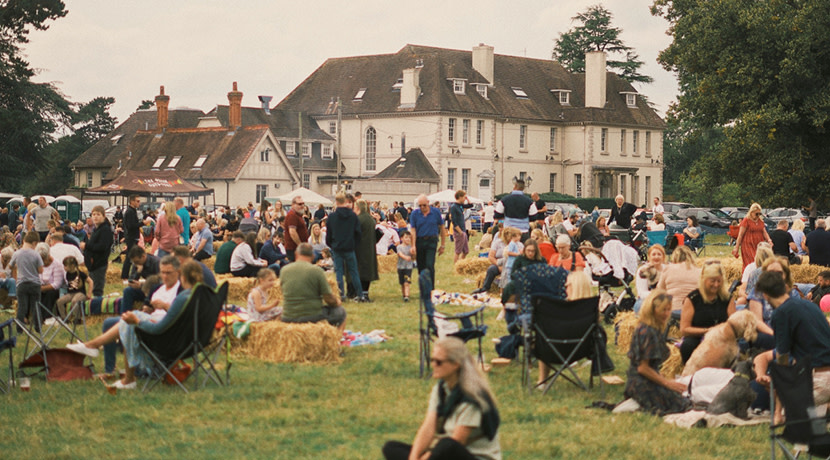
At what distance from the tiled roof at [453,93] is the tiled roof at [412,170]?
3.25 metres

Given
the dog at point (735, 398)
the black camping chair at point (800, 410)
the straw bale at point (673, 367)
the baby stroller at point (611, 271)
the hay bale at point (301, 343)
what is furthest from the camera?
the baby stroller at point (611, 271)

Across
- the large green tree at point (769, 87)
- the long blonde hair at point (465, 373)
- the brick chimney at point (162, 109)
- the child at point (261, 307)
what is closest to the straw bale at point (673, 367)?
the child at point (261, 307)

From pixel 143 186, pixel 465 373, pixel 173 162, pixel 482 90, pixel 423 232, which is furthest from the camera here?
pixel 482 90

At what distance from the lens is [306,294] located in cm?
1272

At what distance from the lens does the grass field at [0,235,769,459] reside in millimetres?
8516

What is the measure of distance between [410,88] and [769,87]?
1296 inches

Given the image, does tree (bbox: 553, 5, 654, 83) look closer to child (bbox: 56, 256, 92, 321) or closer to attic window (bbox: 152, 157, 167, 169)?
attic window (bbox: 152, 157, 167, 169)

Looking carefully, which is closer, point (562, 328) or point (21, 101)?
point (562, 328)

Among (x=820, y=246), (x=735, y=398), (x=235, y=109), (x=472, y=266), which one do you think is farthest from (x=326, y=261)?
(x=235, y=109)

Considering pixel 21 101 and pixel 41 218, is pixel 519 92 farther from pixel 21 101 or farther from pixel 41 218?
pixel 41 218

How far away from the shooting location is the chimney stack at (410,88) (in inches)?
2778

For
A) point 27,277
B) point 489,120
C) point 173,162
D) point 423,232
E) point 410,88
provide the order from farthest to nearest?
point 489,120, point 410,88, point 173,162, point 423,232, point 27,277

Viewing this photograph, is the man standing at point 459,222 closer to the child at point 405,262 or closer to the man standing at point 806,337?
the child at point 405,262

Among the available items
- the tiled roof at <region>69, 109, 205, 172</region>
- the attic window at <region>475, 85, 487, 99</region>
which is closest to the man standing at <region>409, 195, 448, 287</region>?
the attic window at <region>475, 85, 487, 99</region>
